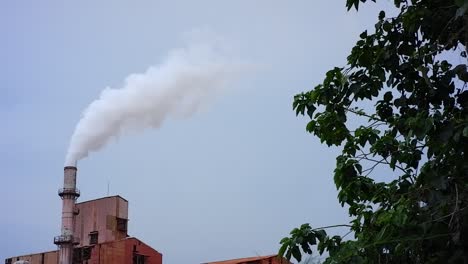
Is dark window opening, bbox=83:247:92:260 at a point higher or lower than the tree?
higher

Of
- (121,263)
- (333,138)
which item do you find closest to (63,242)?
(121,263)

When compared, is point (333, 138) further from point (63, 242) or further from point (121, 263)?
point (63, 242)

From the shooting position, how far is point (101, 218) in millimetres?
30531

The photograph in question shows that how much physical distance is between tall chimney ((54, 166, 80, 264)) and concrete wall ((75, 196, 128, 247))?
1794 mm

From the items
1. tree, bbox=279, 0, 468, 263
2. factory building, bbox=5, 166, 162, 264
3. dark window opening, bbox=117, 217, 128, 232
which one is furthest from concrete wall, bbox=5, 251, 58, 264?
tree, bbox=279, 0, 468, 263

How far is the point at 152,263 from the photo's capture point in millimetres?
29891

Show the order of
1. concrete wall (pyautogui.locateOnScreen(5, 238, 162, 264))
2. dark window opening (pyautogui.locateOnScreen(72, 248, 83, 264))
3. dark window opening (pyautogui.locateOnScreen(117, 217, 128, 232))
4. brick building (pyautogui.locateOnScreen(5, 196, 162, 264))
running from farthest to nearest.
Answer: dark window opening (pyautogui.locateOnScreen(117, 217, 128, 232)), dark window opening (pyautogui.locateOnScreen(72, 248, 83, 264)), brick building (pyautogui.locateOnScreen(5, 196, 162, 264)), concrete wall (pyautogui.locateOnScreen(5, 238, 162, 264))

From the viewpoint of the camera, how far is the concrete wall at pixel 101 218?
30344 mm

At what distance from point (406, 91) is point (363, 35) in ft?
1.90

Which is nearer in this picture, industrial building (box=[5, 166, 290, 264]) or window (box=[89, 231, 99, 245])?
industrial building (box=[5, 166, 290, 264])

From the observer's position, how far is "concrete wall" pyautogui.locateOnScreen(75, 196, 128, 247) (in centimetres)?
3034

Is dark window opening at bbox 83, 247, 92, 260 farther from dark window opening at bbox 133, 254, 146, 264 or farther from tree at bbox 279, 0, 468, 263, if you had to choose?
tree at bbox 279, 0, 468, 263

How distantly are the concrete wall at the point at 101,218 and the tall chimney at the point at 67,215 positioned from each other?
179 centimetres

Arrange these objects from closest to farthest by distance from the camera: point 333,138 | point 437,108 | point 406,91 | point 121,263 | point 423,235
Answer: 1. point 423,235
2. point 437,108
3. point 406,91
4. point 333,138
5. point 121,263
